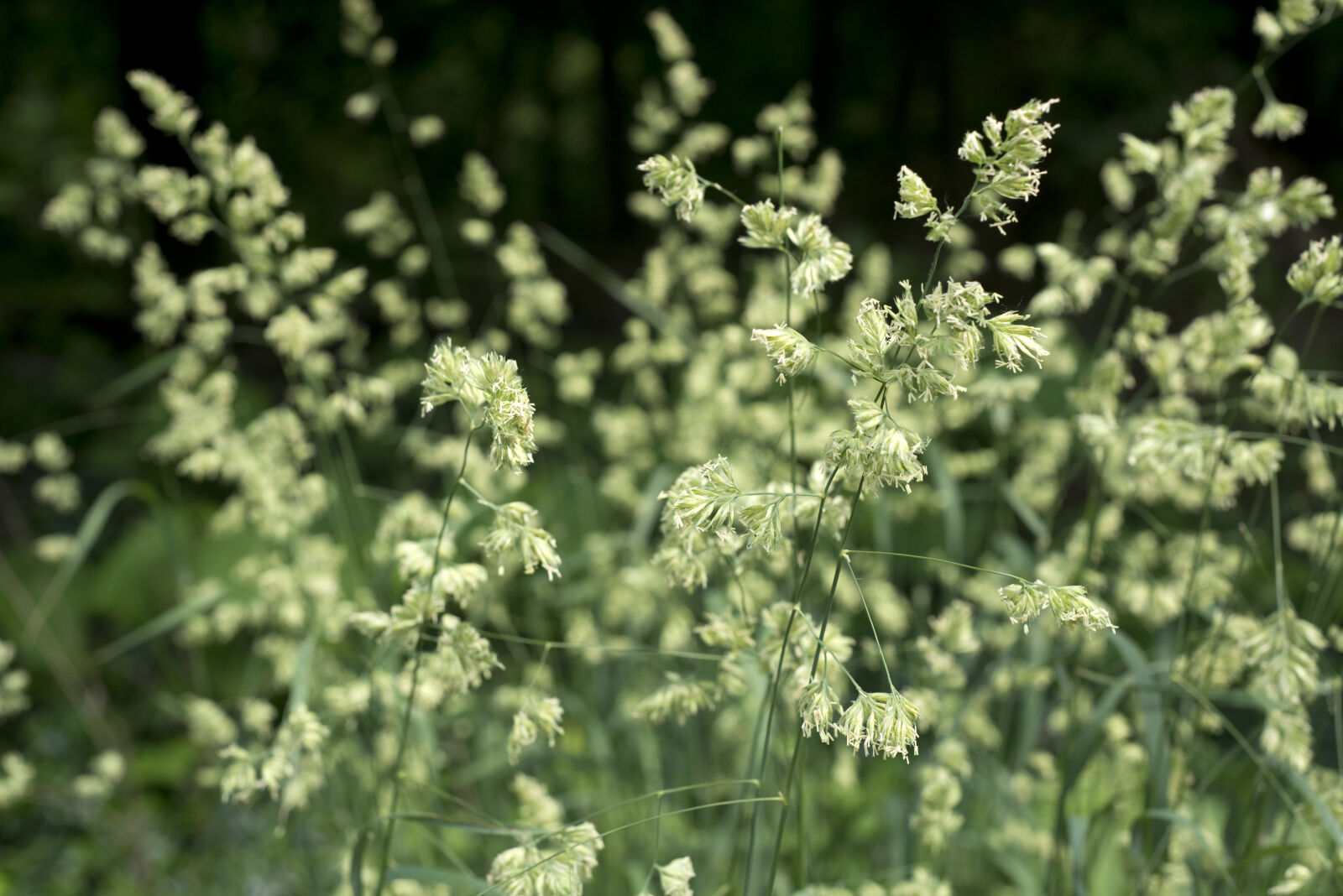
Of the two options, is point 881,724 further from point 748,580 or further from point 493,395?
point 748,580

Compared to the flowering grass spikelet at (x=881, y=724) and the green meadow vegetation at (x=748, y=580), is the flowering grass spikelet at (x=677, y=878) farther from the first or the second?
the flowering grass spikelet at (x=881, y=724)

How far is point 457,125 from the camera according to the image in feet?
31.9

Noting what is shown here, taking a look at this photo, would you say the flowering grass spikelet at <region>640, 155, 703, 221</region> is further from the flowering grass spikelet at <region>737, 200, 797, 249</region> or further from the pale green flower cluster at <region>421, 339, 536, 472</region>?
the pale green flower cluster at <region>421, 339, 536, 472</region>

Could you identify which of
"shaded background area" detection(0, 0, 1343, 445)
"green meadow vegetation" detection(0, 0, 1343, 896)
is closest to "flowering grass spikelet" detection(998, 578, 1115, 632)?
"green meadow vegetation" detection(0, 0, 1343, 896)

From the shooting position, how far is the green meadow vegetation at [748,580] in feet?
3.55

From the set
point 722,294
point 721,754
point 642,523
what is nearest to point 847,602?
point 721,754

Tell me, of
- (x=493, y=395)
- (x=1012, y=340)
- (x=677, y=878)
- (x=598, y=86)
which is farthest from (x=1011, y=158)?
(x=598, y=86)

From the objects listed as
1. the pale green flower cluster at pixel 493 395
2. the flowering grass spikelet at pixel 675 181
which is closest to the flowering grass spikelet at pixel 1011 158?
the flowering grass spikelet at pixel 675 181

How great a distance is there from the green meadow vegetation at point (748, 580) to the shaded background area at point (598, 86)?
4.03 metres

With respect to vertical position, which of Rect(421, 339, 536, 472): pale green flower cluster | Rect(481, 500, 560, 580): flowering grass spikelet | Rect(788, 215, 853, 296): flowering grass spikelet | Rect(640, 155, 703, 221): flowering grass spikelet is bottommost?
Rect(481, 500, 560, 580): flowering grass spikelet

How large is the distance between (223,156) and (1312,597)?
1983 mm

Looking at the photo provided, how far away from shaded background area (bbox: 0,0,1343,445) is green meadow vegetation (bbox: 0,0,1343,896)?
4027mm

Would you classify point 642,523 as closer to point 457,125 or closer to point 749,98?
point 749,98

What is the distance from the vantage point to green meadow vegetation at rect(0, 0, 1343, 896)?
1.08 m
